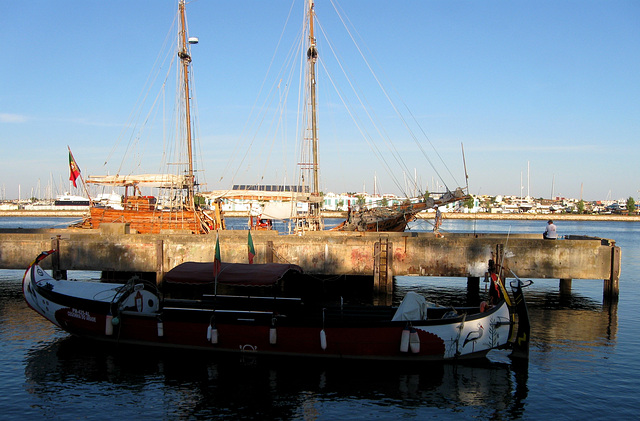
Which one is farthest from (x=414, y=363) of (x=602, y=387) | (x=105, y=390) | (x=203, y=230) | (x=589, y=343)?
(x=203, y=230)

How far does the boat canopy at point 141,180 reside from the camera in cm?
3694

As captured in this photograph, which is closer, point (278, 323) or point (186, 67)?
point (278, 323)

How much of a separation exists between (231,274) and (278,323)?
2.76 meters

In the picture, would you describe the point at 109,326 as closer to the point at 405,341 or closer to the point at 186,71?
the point at 405,341

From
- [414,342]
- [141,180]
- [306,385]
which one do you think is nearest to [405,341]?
[414,342]

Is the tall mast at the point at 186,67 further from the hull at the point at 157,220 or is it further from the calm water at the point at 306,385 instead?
the calm water at the point at 306,385

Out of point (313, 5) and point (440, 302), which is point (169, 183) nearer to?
point (313, 5)

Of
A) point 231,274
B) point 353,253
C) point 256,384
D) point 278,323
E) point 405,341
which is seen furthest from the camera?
point 353,253

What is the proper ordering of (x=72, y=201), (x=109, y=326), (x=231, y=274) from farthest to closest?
(x=72, y=201) → (x=231, y=274) → (x=109, y=326)

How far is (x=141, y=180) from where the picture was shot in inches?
1460

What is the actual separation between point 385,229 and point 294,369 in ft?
70.3

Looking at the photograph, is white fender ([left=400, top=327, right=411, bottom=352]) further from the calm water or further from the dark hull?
the calm water

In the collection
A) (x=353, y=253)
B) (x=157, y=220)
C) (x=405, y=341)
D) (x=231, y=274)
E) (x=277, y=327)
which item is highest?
(x=157, y=220)

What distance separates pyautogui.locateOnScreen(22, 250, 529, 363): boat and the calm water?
1.73 feet
